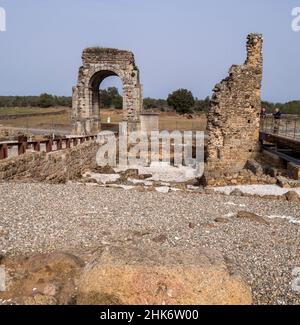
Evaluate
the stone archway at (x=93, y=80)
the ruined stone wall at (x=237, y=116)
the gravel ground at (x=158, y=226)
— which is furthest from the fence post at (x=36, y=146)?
the stone archway at (x=93, y=80)

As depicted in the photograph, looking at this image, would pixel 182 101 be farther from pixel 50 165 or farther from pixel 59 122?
pixel 50 165

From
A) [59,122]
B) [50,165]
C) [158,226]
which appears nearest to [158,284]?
[158,226]

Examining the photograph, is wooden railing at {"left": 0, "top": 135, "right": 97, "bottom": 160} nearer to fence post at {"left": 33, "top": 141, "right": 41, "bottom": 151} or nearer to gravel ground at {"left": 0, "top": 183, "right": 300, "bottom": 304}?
fence post at {"left": 33, "top": 141, "right": 41, "bottom": 151}

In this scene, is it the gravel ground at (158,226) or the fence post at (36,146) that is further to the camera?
the fence post at (36,146)

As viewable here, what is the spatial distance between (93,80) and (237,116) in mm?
14030

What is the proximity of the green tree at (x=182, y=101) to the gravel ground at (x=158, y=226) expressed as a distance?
48.5 metres

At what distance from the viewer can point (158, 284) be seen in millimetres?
3637

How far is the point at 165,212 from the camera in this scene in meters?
7.62

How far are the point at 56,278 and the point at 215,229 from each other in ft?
9.91

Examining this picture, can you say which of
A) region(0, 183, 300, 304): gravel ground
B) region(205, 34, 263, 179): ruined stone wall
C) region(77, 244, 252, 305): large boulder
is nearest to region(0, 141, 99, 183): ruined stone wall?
region(0, 183, 300, 304): gravel ground

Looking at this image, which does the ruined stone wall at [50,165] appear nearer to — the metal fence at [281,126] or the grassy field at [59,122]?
the metal fence at [281,126]

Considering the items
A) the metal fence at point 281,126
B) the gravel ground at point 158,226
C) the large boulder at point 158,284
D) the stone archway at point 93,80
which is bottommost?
the gravel ground at point 158,226

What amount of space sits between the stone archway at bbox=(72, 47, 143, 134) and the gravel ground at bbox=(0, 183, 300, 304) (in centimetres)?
1772

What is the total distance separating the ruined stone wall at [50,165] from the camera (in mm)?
10951
